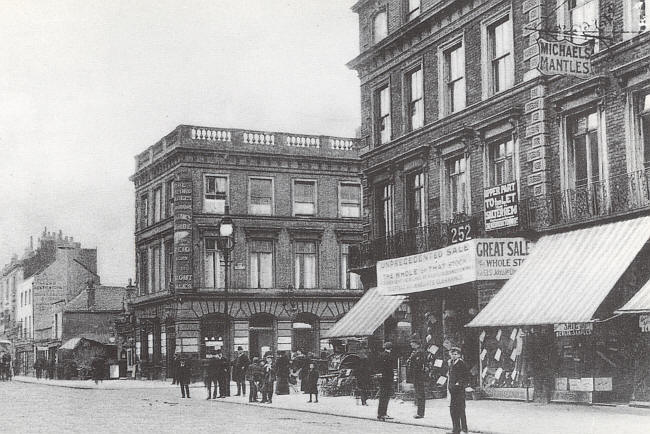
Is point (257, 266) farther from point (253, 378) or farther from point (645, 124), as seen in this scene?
point (645, 124)

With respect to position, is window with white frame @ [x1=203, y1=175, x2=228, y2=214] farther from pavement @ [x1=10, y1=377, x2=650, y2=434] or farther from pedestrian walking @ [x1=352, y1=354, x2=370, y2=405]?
pedestrian walking @ [x1=352, y1=354, x2=370, y2=405]

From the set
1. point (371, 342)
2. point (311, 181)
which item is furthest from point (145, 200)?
point (371, 342)

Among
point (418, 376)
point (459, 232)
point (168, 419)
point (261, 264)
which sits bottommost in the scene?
point (168, 419)

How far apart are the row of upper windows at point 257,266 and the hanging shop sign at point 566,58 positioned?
28658 mm

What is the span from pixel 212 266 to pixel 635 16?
30270mm

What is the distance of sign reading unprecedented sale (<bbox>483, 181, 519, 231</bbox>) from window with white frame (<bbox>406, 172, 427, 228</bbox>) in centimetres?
441

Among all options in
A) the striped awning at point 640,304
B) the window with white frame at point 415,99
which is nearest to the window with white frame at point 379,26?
the window with white frame at point 415,99

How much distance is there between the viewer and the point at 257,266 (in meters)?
48.3

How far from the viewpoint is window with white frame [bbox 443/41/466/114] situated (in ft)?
90.4

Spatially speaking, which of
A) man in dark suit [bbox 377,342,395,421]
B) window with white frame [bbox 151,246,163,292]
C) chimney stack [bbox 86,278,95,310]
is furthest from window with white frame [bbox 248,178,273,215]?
man in dark suit [bbox 377,342,395,421]

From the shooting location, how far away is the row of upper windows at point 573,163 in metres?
20.4

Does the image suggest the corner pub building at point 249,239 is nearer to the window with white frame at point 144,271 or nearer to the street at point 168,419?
the window with white frame at point 144,271

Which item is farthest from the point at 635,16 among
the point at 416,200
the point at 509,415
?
the point at 416,200

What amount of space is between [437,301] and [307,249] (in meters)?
21.2
